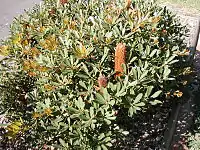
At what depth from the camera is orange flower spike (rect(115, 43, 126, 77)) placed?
110 inches

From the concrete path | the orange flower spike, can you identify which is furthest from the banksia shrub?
the concrete path

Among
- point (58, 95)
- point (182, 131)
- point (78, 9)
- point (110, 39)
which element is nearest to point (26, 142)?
point (58, 95)

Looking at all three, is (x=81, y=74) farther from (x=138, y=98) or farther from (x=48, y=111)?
(x=138, y=98)

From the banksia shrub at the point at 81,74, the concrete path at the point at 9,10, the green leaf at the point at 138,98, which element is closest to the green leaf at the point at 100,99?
the banksia shrub at the point at 81,74

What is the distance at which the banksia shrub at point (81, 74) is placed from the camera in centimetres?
264

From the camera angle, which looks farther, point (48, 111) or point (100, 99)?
point (48, 111)

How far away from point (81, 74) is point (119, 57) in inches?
14.8

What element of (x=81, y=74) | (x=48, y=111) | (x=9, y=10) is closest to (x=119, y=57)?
(x=81, y=74)

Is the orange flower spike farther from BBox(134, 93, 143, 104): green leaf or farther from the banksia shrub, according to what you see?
BBox(134, 93, 143, 104): green leaf

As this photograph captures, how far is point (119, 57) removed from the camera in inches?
111

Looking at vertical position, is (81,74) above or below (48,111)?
above

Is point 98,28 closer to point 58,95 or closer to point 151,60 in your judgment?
point 151,60

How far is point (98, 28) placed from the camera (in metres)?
3.28

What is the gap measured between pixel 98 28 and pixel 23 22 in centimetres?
103
